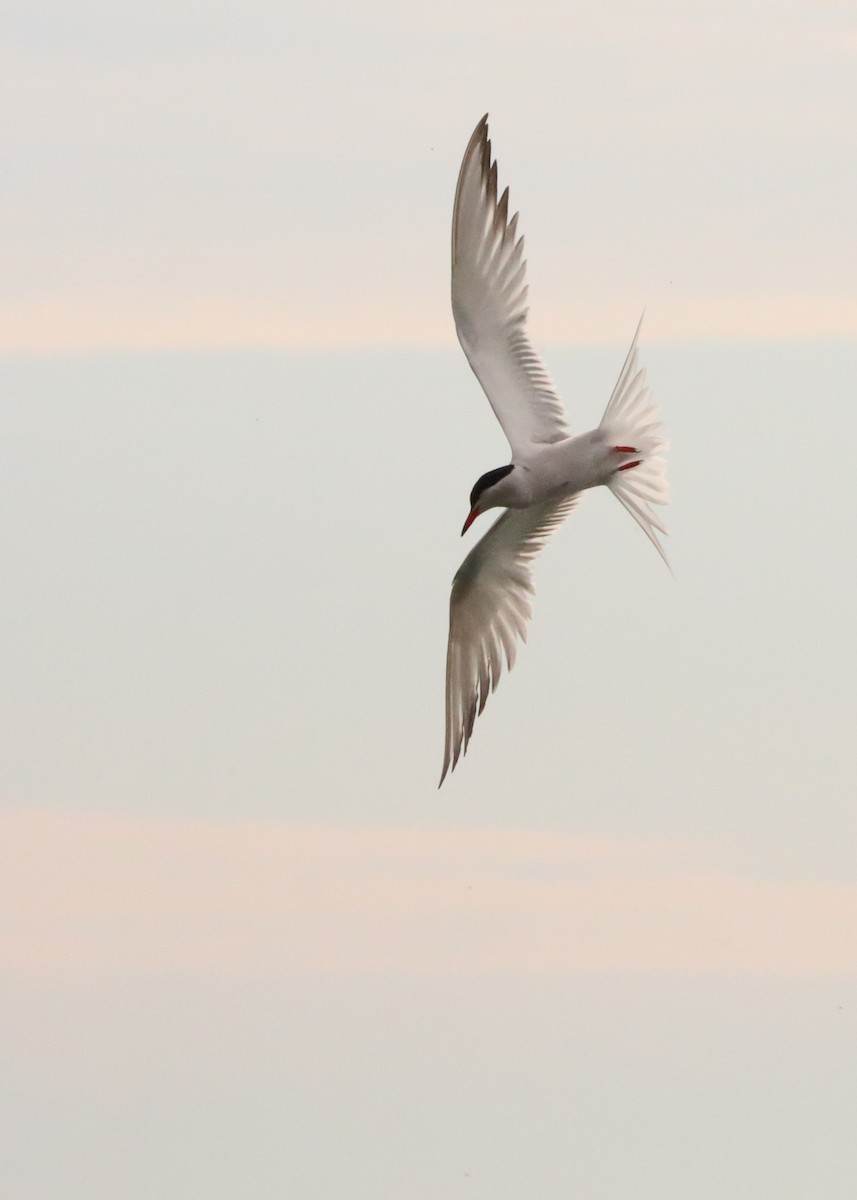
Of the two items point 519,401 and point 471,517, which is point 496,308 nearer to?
point 519,401

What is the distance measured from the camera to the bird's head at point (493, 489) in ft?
28.7

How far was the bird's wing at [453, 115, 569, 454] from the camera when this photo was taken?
8758 mm

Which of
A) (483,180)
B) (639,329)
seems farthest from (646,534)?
(483,180)

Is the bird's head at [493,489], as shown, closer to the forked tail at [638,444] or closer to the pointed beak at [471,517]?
the pointed beak at [471,517]

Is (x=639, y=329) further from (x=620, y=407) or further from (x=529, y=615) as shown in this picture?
(x=529, y=615)

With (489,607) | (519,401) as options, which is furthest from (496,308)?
(489,607)

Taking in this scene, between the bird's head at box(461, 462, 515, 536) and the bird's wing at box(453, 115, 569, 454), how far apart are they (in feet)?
0.56

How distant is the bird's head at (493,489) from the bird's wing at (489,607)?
472 mm

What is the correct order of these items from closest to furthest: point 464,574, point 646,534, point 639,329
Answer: point 639,329
point 646,534
point 464,574

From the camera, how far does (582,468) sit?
28.9ft

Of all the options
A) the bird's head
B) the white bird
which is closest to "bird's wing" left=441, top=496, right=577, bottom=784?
the white bird

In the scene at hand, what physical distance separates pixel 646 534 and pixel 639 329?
1.05 m

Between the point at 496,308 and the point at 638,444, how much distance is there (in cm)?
93

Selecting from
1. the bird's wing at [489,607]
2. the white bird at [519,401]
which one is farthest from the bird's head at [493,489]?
the bird's wing at [489,607]
